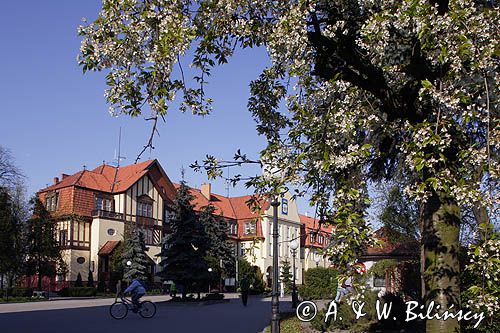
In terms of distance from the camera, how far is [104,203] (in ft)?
171

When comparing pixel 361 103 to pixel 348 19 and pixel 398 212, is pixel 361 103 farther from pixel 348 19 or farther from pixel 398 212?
pixel 398 212

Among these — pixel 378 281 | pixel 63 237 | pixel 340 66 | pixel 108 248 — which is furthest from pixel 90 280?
pixel 340 66

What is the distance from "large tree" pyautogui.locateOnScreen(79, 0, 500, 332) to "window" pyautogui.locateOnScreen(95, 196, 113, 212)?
153 feet

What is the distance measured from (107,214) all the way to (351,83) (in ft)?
154

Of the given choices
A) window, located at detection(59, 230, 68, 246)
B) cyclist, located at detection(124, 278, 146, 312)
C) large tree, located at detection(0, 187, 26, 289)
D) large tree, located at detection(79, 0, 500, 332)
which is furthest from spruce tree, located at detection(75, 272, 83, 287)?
large tree, located at detection(79, 0, 500, 332)

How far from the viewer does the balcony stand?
50.4 meters

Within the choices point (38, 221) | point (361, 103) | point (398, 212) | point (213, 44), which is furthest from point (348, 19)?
point (38, 221)

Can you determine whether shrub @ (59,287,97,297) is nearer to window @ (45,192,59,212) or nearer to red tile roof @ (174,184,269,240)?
window @ (45,192,59,212)

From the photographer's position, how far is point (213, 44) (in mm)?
6887

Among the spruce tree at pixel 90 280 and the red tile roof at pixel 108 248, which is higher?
the red tile roof at pixel 108 248

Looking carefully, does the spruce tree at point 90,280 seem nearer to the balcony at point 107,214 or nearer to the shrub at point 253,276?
the balcony at point 107,214

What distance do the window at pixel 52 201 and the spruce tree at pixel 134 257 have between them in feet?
27.5

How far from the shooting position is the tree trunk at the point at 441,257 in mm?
6203

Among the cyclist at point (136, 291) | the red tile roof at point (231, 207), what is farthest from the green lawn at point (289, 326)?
the red tile roof at point (231, 207)
